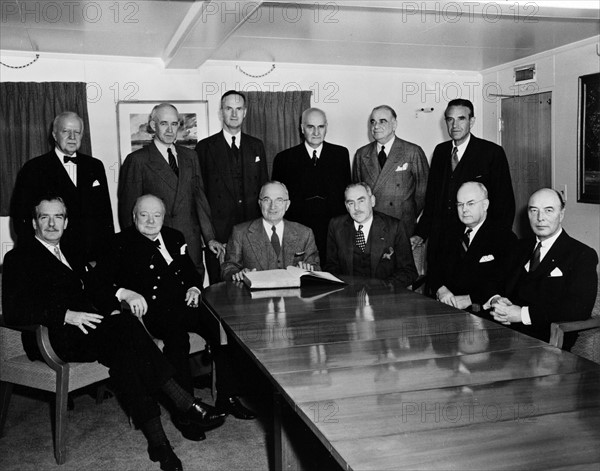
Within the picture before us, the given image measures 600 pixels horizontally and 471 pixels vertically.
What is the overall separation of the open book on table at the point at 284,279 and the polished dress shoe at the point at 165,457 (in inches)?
35.0

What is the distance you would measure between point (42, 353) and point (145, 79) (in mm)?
3634

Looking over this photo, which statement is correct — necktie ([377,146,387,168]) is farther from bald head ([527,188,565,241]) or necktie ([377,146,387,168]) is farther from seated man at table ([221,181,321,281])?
bald head ([527,188,565,241])

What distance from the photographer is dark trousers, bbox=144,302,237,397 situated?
3.39 metres

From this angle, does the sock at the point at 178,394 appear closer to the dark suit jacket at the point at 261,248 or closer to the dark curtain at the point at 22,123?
the dark suit jacket at the point at 261,248

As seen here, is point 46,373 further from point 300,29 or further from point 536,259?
point 300,29

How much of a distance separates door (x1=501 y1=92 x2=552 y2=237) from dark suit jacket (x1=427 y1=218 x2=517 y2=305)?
294 cm

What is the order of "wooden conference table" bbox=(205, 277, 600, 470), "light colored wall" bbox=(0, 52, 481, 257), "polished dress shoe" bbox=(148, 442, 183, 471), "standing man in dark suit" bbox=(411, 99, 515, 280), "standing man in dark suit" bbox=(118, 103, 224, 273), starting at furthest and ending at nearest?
1. "light colored wall" bbox=(0, 52, 481, 257)
2. "standing man in dark suit" bbox=(411, 99, 515, 280)
3. "standing man in dark suit" bbox=(118, 103, 224, 273)
4. "polished dress shoe" bbox=(148, 442, 183, 471)
5. "wooden conference table" bbox=(205, 277, 600, 470)

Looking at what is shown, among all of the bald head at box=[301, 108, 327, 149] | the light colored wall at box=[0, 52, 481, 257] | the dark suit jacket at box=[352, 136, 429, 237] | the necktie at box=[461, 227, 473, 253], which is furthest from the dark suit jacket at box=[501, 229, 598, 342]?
the light colored wall at box=[0, 52, 481, 257]

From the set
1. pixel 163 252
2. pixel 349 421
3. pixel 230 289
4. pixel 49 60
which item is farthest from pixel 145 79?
pixel 349 421

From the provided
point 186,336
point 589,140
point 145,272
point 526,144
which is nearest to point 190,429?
point 186,336

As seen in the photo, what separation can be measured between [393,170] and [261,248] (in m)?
1.30

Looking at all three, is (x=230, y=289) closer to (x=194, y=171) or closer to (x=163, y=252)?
(x=163, y=252)

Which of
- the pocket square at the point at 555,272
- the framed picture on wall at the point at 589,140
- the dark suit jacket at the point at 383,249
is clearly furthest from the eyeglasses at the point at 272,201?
the framed picture on wall at the point at 589,140

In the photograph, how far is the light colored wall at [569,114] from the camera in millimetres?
5645
